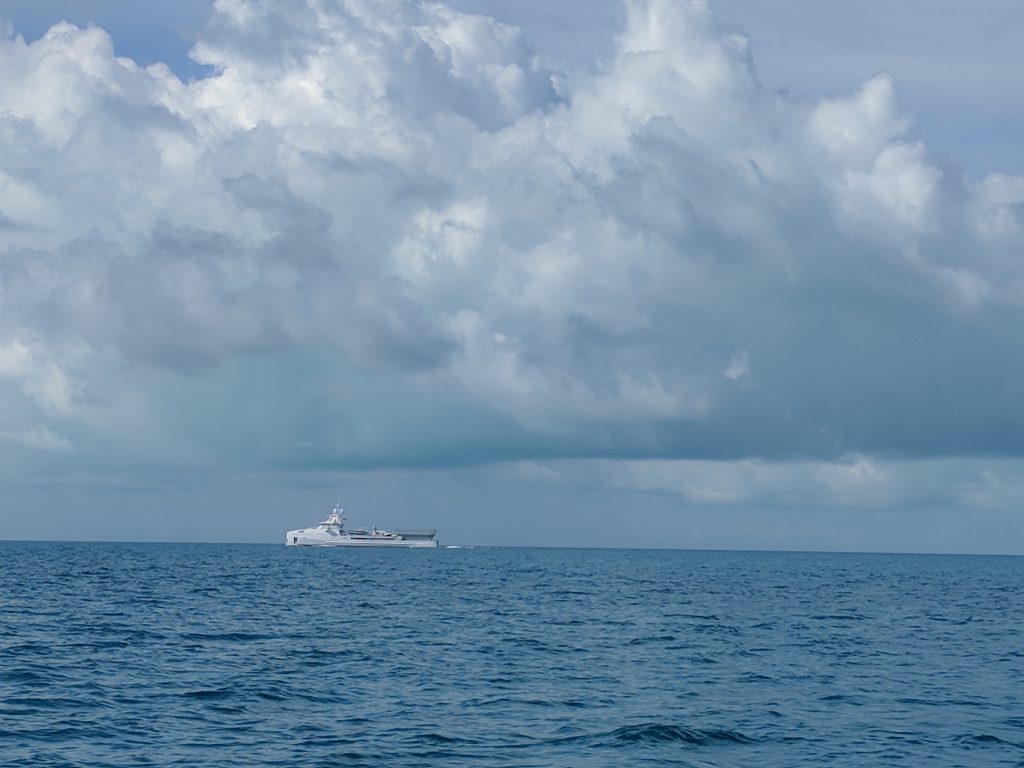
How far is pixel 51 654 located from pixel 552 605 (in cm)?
4908

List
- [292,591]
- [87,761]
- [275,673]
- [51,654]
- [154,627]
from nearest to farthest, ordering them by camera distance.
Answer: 1. [87,761]
2. [275,673]
3. [51,654]
4. [154,627]
5. [292,591]

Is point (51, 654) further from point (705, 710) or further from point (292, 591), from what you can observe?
point (292, 591)

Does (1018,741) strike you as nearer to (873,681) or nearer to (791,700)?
(791,700)

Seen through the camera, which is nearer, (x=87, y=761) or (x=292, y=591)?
(x=87, y=761)

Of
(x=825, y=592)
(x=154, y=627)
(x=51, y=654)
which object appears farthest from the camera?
(x=825, y=592)

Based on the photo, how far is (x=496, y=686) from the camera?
4625 centimetres

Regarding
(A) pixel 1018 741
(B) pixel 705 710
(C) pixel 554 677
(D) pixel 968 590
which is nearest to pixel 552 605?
(C) pixel 554 677

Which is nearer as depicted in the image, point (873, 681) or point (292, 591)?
point (873, 681)

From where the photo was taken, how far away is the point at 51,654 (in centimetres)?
5331

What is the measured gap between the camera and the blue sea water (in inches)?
1366

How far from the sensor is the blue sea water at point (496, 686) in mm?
34688

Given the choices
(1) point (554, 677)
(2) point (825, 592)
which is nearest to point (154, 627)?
(1) point (554, 677)

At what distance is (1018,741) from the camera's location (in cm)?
3684

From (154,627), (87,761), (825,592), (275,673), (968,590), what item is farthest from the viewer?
(968,590)
